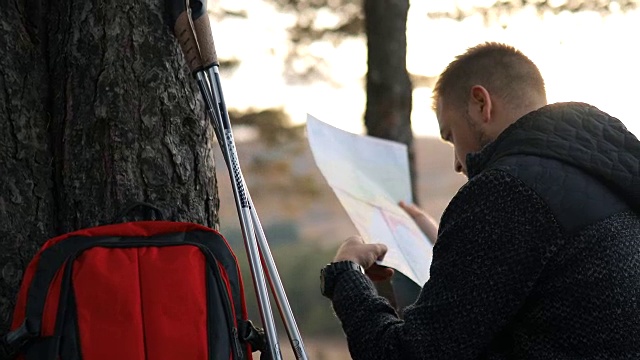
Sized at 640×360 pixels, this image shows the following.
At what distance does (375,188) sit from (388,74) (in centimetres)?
298

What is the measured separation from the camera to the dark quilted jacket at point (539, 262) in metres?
1.86

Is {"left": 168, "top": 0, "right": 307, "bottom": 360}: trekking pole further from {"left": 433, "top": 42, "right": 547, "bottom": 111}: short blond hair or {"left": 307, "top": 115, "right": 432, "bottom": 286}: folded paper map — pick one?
{"left": 433, "top": 42, "right": 547, "bottom": 111}: short blond hair

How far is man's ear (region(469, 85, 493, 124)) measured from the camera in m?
2.11

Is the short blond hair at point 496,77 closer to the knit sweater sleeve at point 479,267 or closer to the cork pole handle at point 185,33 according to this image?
the knit sweater sleeve at point 479,267

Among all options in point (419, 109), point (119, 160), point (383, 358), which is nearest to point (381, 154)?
point (119, 160)

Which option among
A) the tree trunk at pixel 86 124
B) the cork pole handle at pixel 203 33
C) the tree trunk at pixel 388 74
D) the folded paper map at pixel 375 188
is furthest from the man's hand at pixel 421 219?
the tree trunk at pixel 388 74

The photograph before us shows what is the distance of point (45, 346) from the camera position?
2086mm

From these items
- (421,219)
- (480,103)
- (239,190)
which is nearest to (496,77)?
(480,103)

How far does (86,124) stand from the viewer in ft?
8.08

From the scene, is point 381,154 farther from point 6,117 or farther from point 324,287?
point 6,117

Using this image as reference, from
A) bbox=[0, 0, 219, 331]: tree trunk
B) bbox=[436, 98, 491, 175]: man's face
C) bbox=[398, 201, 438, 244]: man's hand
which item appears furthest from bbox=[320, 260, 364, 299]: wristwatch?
bbox=[398, 201, 438, 244]: man's hand

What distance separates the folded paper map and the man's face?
315 mm

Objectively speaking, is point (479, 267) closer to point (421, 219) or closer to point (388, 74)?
point (421, 219)

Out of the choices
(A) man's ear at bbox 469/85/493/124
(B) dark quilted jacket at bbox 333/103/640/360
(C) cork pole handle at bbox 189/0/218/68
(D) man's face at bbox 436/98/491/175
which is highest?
(C) cork pole handle at bbox 189/0/218/68
